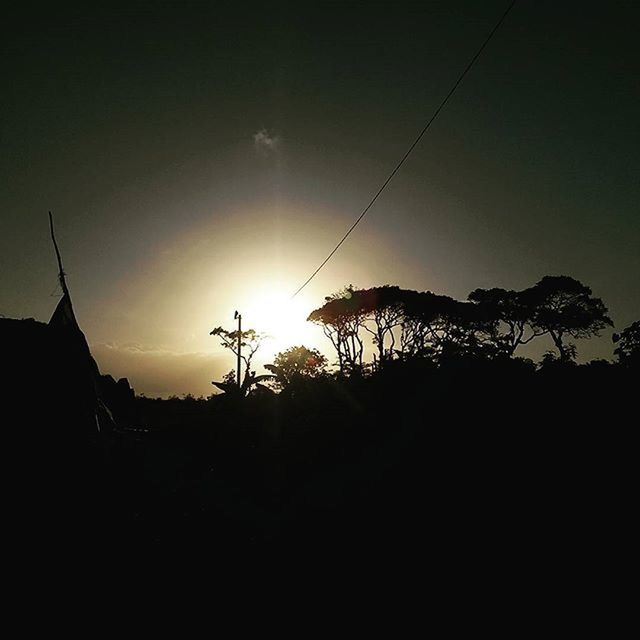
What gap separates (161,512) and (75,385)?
116 inches

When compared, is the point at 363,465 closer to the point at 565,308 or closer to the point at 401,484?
the point at 401,484

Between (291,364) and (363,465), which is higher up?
(291,364)

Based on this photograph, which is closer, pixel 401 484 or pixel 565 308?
pixel 401 484

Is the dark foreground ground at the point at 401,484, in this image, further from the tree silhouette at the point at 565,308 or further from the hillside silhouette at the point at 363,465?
the tree silhouette at the point at 565,308

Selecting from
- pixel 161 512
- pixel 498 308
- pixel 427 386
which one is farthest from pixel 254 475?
pixel 498 308

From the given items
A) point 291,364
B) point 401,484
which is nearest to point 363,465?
point 401,484

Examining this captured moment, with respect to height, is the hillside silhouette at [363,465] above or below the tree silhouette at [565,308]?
below

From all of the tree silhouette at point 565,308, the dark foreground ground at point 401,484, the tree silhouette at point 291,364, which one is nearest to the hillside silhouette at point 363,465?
the dark foreground ground at point 401,484

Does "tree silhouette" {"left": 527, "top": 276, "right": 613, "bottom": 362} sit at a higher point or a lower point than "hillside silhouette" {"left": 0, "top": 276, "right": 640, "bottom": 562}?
higher

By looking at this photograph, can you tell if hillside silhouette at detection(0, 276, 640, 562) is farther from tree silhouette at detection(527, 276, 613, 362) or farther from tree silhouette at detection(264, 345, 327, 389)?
tree silhouette at detection(527, 276, 613, 362)

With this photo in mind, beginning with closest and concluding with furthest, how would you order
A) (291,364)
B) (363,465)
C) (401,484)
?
(401,484), (363,465), (291,364)

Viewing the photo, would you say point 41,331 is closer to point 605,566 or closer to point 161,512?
point 161,512

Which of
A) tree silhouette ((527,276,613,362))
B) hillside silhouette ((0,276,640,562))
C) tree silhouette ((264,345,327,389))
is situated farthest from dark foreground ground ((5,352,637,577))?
tree silhouette ((527,276,613,362))

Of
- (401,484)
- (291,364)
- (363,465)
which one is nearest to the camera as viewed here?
(401,484)
